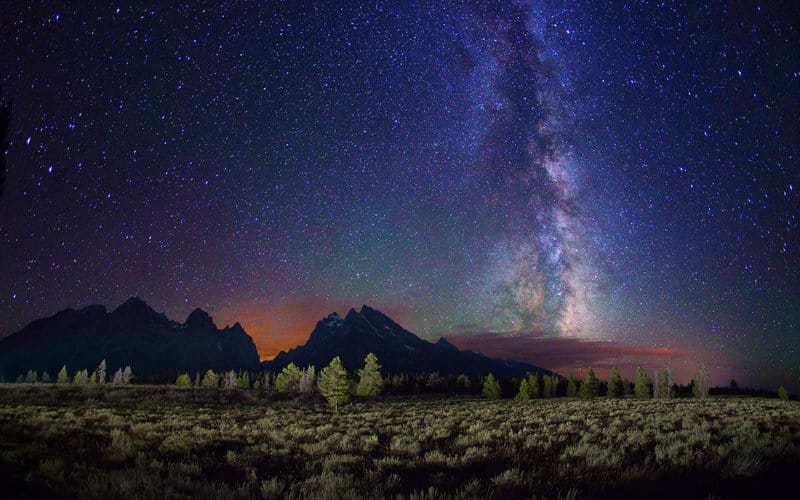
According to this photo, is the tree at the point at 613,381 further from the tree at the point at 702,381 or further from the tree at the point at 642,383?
the tree at the point at 702,381

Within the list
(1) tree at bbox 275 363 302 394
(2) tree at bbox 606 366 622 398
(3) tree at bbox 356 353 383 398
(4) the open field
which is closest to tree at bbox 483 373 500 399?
(3) tree at bbox 356 353 383 398

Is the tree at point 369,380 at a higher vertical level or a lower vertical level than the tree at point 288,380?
higher

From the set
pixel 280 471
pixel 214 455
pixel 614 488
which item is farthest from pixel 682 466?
pixel 214 455

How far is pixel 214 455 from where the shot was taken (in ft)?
34.8

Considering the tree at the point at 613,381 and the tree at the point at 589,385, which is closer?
the tree at the point at 589,385

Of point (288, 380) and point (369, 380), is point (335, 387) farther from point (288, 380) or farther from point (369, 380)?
point (288, 380)

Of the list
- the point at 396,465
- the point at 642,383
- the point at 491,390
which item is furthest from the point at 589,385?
the point at 396,465

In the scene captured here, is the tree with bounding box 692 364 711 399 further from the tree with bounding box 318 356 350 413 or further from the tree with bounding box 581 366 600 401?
the tree with bounding box 318 356 350 413

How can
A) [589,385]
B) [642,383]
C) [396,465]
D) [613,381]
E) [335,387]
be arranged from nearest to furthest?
1. [396,465]
2. [335,387]
3. [589,385]
4. [642,383]
5. [613,381]

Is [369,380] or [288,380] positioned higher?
[369,380]

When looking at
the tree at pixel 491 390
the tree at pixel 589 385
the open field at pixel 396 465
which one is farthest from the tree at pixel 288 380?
the open field at pixel 396 465

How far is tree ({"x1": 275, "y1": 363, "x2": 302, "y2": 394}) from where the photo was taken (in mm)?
84750

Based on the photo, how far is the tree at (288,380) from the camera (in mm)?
84750

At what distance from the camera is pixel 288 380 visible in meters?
86.2
